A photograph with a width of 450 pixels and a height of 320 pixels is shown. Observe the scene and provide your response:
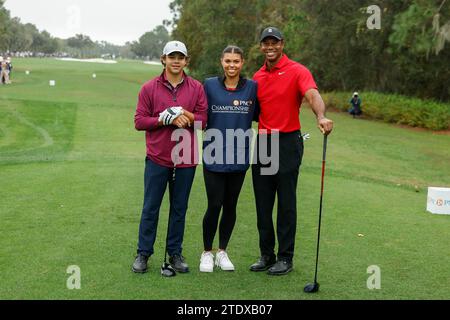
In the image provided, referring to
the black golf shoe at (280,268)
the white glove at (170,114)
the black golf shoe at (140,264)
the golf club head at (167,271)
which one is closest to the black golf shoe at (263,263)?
the black golf shoe at (280,268)

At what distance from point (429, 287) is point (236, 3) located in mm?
46789

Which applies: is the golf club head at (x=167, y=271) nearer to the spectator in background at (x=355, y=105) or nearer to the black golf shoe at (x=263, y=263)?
the black golf shoe at (x=263, y=263)

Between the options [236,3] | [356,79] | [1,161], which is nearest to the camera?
[1,161]

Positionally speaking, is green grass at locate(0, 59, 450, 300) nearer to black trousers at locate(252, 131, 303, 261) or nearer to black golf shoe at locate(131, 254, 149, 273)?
black golf shoe at locate(131, 254, 149, 273)

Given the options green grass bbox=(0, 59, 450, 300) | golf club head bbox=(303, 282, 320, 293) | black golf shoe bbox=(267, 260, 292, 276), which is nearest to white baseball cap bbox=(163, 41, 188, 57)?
green grass bbox=(0, 59, 450, 300)

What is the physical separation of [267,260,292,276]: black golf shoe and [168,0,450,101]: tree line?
18.9 meters

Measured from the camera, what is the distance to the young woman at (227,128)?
5.32 m

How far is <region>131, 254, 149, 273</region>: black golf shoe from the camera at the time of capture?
525 cm

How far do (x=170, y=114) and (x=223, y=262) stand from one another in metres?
1.51

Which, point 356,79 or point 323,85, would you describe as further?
point 323,85

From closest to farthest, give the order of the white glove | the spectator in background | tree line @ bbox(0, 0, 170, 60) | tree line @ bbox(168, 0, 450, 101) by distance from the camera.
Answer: the white glove
tree line @ bbox(168, 0, 450, 101)
the spectator in background
tree line @ bbox(0, 0, 170, 60)

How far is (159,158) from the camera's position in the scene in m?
5.34
